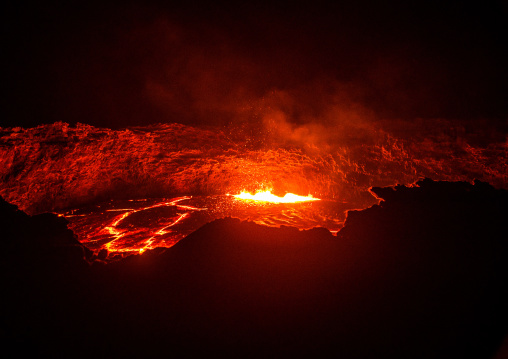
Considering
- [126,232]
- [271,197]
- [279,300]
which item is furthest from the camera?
[271,197]

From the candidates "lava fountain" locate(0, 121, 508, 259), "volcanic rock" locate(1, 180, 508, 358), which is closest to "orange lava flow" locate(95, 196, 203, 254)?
"lava fountain" locate(0, 121, 508, 259)

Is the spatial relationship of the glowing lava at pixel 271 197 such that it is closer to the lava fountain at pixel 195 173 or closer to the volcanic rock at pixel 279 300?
the lava fountain at pixel 195 173

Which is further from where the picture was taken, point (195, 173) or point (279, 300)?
point (195, 173)

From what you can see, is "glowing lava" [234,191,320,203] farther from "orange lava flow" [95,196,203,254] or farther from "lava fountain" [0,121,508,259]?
"orange lava flow" [95,196,203,254]

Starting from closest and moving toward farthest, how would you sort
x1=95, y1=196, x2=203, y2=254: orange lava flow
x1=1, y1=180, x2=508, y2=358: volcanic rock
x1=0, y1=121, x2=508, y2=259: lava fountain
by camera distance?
x1=1, y1=180, x2=508, y2=358: volcanic rock, x1=95, y1=196, x2=203, y2=254: orange lava flow, x1=0, y1=121, x2=508, y2=259: lava fountain

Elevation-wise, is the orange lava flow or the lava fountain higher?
the lava fountain

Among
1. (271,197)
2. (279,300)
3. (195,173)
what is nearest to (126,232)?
(195,173)

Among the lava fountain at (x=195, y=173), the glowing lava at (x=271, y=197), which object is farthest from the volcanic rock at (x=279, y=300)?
the glowing lava at (x=271, y=197)

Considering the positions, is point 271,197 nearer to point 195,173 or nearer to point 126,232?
point 195,173
